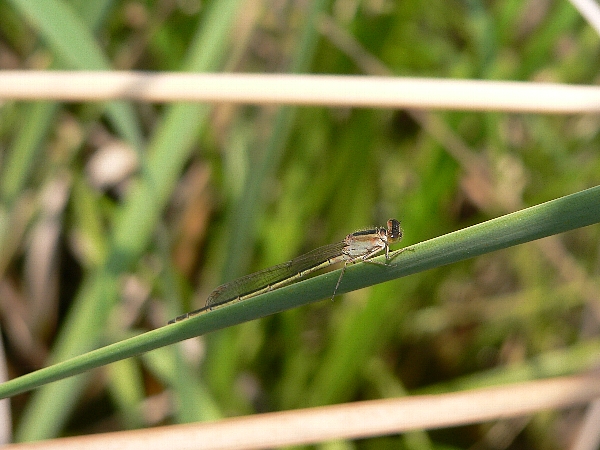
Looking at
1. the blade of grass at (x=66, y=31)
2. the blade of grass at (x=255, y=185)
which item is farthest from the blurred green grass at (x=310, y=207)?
the blade of grass at (x=66, y=31)

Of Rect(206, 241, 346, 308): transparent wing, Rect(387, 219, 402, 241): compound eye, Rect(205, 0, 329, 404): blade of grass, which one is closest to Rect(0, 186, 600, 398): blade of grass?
Rect(206, 241, 346, 308): transparent wing

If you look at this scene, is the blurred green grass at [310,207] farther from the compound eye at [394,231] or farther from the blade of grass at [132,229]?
the compound eye at [394,231]

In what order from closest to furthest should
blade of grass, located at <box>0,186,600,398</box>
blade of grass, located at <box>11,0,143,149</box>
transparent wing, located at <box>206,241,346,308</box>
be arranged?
blade of grass, located at <box>0,186,600,398</box>
blade of grass, located at <box>11,0,143,149</box>
transparent wing, located at <box>206,241,346,308</box>

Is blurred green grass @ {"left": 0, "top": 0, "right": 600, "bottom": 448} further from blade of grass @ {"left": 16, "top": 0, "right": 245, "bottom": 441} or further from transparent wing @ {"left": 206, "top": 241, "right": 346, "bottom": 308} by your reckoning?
transparent wing @ {"left": 206, "top": 241, "right": 346, "bottom": 308}

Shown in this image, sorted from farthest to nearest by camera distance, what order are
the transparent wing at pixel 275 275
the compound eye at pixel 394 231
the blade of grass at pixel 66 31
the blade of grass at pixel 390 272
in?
1. the compound eye at pixel 394 231
2. the transparent wing at pixel 275 275
3. the blade of grass at pixel 66 31
4. the blade of grass at pixel 390 272

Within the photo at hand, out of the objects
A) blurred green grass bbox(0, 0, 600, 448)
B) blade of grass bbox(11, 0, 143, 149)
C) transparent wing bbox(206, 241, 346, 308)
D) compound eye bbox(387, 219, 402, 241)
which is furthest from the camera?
blurred green grass bbox(0, 0, 600, 448)

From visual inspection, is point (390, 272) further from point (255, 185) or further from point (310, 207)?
point (310, 207)
